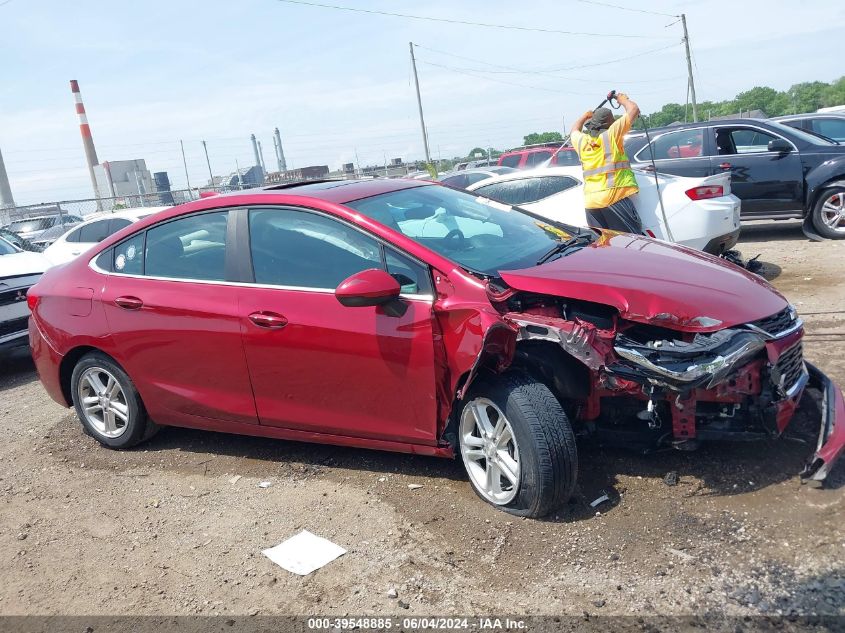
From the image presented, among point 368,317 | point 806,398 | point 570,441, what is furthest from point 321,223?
point 806,398

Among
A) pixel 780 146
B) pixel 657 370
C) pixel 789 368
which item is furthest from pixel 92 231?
Result: pixel 789 368

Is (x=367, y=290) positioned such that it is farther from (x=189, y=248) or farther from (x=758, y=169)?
(x=758, y=169)

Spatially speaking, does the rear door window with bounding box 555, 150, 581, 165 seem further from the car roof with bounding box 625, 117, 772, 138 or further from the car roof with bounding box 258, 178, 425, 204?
the car roof with bounding box 258, 178, 425, 204

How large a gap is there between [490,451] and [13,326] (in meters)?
5.75

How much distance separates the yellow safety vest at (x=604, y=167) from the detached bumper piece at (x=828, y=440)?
3.91m

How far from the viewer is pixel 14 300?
739cm

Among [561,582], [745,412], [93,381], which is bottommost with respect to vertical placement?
[561,582]

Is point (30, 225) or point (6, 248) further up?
point (30, 225)

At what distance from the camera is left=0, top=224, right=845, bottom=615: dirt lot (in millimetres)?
2951

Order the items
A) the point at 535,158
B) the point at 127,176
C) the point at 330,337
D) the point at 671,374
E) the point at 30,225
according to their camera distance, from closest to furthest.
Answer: the point at 671,374
the point at 330,337
the point at 535,158
the point at 30,225
the point at 127,176

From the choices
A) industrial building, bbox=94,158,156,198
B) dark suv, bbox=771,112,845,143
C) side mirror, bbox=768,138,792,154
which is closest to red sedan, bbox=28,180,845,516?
side mirror, bbox=768,138,792,154

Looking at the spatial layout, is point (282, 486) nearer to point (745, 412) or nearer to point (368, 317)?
point (368, 317)

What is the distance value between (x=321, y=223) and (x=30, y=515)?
2374 millimetres

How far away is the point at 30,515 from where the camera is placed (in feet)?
14.0
